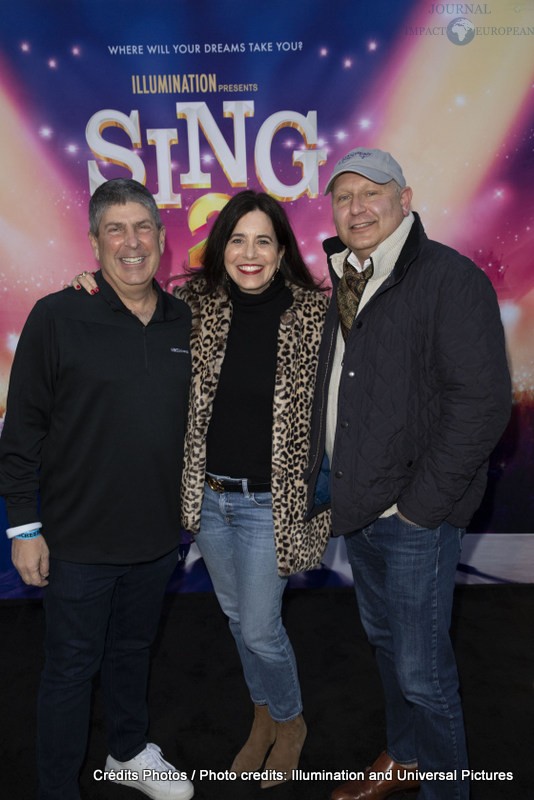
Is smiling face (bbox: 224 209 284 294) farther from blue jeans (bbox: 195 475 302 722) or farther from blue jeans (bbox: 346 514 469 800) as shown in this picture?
blue jeans (bbox: 346 514 469 800)

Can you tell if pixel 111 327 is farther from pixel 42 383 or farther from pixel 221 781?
pixel 221 781

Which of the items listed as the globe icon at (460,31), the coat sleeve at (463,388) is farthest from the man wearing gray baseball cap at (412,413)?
the globe icon at (460,31)

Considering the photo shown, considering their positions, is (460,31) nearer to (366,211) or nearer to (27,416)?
(366,211)

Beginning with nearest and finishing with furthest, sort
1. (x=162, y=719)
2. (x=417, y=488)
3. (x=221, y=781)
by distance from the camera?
(x=417, y=488) → (x=221, y=781) → (x=162, y=719)

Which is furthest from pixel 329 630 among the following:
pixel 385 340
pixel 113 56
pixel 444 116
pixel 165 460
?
pixel 113 56

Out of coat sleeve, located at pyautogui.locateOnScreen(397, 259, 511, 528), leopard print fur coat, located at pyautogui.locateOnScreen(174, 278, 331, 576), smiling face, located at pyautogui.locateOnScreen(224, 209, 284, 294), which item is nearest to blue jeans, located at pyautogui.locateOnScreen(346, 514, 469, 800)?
coat sleeve, located at pyautogui.locateOnScreen(397, 259, 511, 528)

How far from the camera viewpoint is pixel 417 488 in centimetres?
186

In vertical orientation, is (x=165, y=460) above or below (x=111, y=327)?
below

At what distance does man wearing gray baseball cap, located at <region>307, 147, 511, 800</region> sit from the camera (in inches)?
70.2

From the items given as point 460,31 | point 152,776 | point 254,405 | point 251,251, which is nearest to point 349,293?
point 251,251

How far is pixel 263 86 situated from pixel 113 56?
791 mm

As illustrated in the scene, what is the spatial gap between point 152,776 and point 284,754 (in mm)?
497

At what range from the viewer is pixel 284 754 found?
7.99 feet

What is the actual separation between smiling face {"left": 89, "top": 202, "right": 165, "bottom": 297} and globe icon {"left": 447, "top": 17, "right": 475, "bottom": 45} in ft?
7.27
